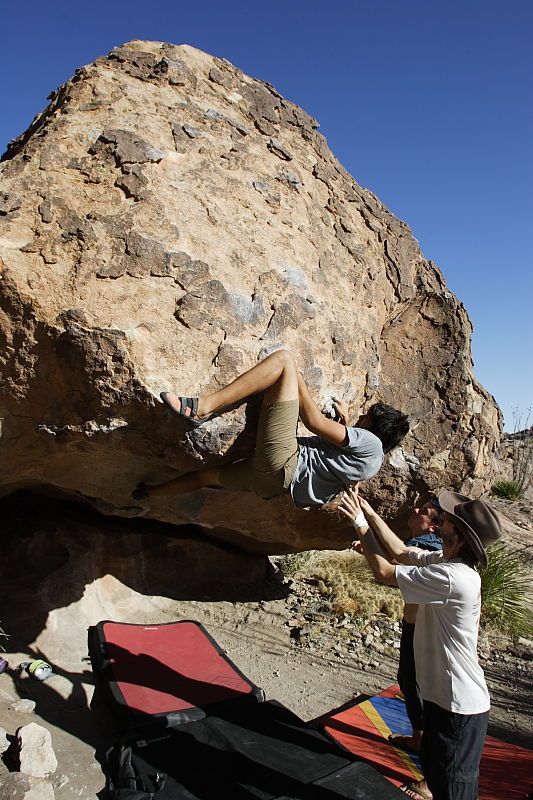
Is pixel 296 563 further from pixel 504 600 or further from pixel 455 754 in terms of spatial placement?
pixel 455 754

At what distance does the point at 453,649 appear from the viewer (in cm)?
258

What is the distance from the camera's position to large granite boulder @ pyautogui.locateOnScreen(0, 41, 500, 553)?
2.96m

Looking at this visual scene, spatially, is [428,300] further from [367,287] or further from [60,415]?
[60,415]

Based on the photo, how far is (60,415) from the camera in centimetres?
313

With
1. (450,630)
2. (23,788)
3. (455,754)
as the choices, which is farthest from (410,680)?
(23,788)

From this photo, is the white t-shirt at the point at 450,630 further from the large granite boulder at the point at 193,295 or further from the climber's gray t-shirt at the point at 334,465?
the large granite boulder at the point at 193,295

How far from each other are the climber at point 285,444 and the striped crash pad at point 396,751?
5.00 ft

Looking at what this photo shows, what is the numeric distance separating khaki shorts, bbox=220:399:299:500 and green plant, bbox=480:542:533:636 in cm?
335

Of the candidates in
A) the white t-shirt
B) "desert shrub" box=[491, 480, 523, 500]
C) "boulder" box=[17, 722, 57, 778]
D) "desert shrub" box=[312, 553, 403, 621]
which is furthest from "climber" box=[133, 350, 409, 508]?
"desert shrub" box=[491, 480, 523, 500]

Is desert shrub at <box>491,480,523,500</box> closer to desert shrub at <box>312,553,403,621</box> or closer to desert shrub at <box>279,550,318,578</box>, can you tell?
desert shrub at <box>312,553,403,621</box>

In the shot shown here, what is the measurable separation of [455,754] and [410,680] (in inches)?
37.4

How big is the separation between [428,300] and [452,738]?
296 cm

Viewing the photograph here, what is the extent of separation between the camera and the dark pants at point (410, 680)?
11.3ft

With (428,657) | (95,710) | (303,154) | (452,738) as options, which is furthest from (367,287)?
(95,710)
